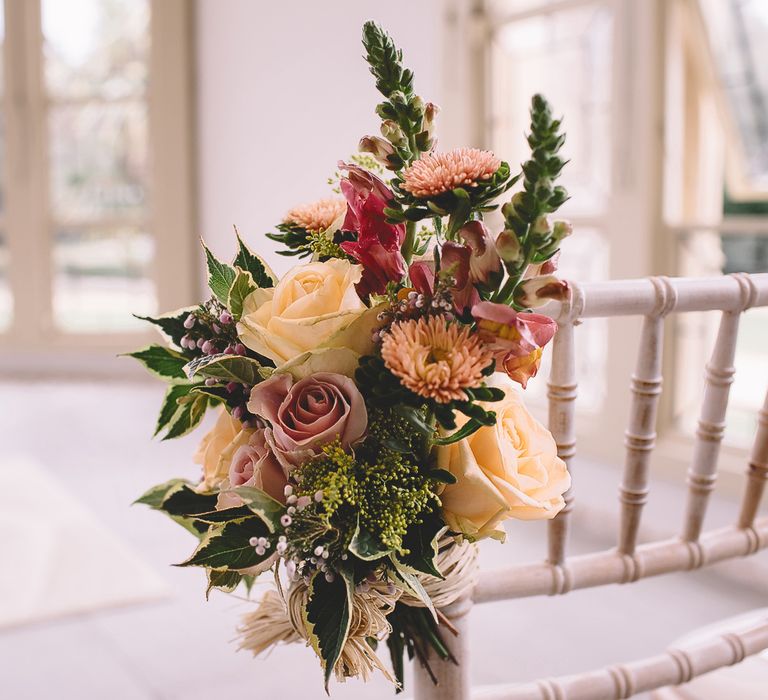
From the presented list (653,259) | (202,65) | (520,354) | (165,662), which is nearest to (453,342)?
(520,354)

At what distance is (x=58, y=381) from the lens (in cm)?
511

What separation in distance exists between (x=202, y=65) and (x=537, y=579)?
468 cm

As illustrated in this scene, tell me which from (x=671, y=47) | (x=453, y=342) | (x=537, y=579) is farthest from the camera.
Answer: (x=671, y=47)

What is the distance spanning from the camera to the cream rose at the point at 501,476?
0.60 meters

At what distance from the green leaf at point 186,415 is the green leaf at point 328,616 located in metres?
0.18

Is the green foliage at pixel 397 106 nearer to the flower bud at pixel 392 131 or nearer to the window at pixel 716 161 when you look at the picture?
the flower bud at pixel 392 131

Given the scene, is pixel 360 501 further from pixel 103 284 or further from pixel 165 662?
pixel 103 284

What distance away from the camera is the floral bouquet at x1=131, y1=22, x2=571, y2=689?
1.83 feet

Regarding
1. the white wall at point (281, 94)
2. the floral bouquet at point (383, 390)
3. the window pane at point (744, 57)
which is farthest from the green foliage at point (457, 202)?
the white wall at point (281, 94)

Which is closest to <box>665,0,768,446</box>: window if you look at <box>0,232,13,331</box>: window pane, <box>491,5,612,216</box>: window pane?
<box>491,5,612,216</box>: window pane

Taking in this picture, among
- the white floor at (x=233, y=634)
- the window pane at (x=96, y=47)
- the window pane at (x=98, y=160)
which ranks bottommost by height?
the white floor at (x=233, y=634)

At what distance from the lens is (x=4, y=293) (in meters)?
5.20

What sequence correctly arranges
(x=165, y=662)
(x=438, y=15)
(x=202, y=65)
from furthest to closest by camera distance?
(x=202, y=65) → (x=438, y=15) → (x=165, y=662)

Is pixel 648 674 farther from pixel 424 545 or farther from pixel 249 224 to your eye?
pixel 249 224
